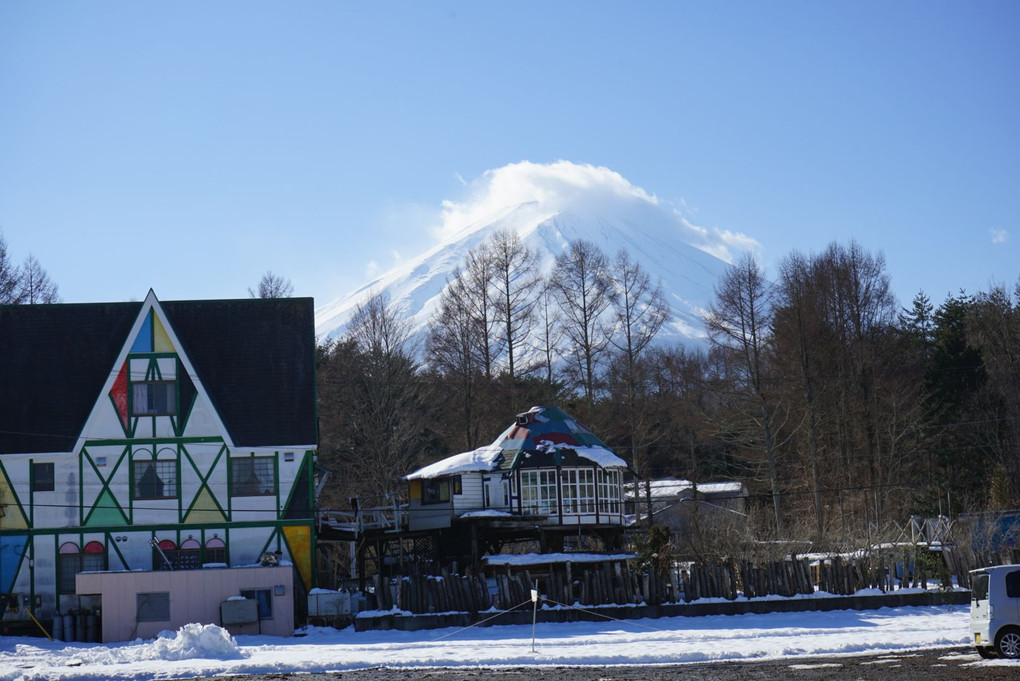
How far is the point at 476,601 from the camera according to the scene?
132ft

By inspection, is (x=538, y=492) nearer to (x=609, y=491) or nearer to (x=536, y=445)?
(x=536, y=445)

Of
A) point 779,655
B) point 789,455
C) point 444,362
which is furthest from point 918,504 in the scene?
point 779,655

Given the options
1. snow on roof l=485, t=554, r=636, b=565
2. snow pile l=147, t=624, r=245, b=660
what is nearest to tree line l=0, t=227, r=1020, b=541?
snow on roof l=485, t=554, r=636, b=565

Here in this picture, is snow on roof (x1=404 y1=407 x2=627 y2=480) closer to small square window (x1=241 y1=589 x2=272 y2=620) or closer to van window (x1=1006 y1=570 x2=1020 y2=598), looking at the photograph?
small square window (x1=241 y1=589 x2=272 y2=620)

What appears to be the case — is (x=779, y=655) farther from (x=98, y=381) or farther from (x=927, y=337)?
(x=927, y=337)

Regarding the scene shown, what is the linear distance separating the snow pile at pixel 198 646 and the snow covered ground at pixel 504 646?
0.09ft

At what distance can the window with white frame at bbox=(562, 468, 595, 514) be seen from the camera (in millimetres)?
46844

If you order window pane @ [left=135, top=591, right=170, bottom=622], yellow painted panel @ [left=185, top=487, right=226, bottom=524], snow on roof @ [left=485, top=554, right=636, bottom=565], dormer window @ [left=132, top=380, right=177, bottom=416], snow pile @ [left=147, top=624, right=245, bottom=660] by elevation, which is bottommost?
snow pile @ [left=147, top=624, right=245, bottom=660]

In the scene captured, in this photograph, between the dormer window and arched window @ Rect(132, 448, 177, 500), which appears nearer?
arched window @ Rect(132, 448, 177, 500)

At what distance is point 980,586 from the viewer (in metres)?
25.8

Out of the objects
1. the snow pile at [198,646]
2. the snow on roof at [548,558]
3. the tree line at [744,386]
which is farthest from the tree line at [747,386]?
the snow pile at [198,646]

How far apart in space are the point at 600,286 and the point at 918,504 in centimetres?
1866

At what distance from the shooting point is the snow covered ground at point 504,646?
97.9ft

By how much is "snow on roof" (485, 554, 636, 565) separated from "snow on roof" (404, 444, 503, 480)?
359 cm
